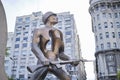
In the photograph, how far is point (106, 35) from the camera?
2291 inches

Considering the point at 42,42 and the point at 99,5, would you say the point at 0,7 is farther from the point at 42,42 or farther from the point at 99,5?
the point at 99,5

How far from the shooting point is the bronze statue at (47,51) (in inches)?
200

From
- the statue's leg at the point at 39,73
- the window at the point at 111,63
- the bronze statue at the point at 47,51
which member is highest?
the bronze statue at the point at 47,51

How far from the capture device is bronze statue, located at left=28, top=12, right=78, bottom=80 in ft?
16.7

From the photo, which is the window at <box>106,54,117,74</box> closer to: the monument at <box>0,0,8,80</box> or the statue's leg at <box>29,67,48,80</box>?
the monument at <box>0,0,8,80</box>

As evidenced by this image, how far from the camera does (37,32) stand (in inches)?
215

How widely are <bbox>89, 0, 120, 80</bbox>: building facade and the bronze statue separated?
4845cm

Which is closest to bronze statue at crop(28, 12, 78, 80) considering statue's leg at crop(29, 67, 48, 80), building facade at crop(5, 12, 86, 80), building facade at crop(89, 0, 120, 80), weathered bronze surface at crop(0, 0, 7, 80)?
statue's leg at crop(29, 67, 48, 80)

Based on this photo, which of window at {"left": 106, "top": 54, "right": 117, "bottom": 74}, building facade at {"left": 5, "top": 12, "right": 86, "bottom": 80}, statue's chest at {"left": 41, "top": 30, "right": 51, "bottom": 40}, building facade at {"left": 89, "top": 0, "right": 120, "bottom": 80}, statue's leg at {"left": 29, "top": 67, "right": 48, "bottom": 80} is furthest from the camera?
building facade at {"left": 5, "top": 12, "right": 86, "bottom": 80}

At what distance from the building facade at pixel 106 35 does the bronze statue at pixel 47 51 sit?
48.4 m

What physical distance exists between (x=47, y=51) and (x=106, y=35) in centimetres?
5372

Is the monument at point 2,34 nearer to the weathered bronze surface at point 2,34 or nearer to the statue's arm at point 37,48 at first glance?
the weathered bronze surface at point 2,34

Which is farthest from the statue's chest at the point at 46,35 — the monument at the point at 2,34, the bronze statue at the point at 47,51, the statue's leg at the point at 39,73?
the monument at the point at 2,34

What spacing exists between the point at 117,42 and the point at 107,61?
4.74 meters
